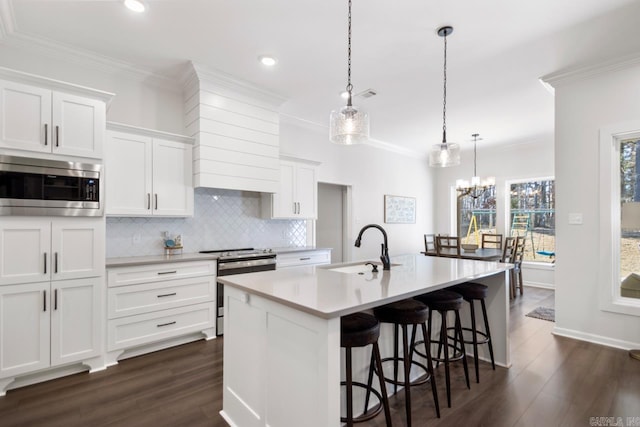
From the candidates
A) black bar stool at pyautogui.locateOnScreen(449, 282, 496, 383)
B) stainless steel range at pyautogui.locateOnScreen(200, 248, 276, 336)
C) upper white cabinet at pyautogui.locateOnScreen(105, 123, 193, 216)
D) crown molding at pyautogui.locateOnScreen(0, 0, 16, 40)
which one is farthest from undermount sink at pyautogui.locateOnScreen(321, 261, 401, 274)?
crown molding at pyautogui.locateOnScreen(0, 0, 16, 40)

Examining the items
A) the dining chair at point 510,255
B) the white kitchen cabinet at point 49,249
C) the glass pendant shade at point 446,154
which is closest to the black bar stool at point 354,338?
the glass pendant shade at point 446,154

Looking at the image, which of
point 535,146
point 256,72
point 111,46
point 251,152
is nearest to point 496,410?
point 251,152

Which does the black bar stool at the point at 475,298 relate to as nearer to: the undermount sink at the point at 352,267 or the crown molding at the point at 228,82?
the undermount sink at the point at 352,267

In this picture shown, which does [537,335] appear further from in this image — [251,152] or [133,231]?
[133,231]

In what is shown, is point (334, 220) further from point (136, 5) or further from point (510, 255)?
point (136, 5)

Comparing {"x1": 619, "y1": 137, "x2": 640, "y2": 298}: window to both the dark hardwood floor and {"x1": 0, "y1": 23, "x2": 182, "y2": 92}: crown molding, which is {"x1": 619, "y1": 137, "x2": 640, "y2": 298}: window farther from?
{"x1": 0, "y1": 23, "x2": 182, "y2": 92}: crown molding

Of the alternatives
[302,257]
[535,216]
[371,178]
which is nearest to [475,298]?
[302,257]

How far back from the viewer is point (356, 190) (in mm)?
5859

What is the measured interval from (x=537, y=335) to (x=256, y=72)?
13.7 ft

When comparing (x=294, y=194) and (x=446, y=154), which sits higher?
(x=446, y=154)

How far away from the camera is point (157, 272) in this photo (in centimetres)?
303

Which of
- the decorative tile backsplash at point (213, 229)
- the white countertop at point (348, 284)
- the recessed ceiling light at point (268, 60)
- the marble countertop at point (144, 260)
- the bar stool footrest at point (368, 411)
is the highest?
the recessed ceiling light at point (268, 60)

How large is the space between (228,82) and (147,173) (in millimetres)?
1336

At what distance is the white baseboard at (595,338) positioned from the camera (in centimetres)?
305
